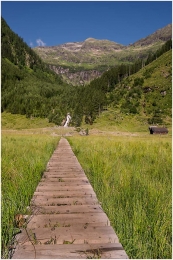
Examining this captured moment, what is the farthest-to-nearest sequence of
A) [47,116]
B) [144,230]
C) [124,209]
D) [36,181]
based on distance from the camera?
1. [47,116]
2. [36,181]
3. [124,209]
4. [144,230]

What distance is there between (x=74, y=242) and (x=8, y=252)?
801 mm

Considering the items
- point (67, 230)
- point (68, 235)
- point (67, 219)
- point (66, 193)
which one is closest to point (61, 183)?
point (66, 193)

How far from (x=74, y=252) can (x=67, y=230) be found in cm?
56

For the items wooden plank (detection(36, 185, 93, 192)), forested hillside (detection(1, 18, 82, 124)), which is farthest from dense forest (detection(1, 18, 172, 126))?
wooden plank (detection(36, 185, 93, 192))

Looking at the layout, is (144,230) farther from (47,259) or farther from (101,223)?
(47,259)

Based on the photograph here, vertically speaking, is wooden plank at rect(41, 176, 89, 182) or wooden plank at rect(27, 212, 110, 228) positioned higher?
wooden plank at rect(41, 176, 89, 182)

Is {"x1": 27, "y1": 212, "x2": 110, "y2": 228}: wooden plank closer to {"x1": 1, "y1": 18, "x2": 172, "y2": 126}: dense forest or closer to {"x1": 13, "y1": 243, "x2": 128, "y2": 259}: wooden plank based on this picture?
{"x1": 13, "y1": 243, "x2": 128, "y2": 259}: wooden plank

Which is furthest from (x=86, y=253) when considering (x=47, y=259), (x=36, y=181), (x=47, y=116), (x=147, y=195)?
(x=47, y=116)

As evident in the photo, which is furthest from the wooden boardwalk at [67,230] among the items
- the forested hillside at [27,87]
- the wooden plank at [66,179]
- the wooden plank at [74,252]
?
the forested hillside at [27,87]

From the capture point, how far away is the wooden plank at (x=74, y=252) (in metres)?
2.37

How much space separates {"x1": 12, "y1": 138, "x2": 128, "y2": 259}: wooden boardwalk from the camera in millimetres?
2436

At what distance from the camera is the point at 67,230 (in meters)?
2.98

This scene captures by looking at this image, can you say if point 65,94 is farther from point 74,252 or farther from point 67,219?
point 74,252

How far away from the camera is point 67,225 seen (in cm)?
313
